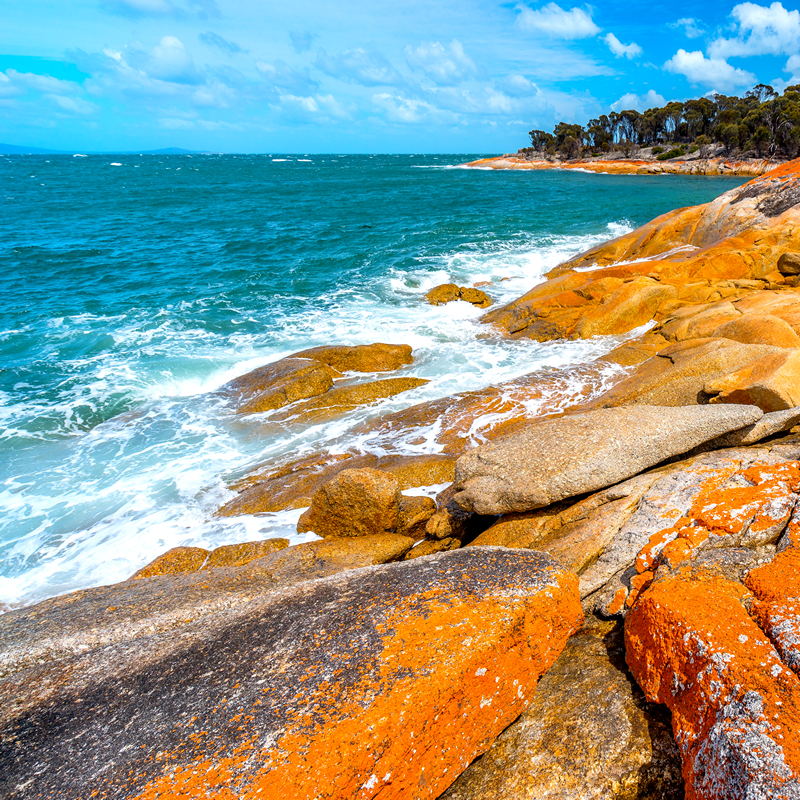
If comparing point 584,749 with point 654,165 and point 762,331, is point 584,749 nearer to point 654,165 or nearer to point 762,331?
point 762,331

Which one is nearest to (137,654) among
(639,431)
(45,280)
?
(639,431)

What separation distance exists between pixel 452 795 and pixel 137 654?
227 cm

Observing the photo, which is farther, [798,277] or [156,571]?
[798,277]

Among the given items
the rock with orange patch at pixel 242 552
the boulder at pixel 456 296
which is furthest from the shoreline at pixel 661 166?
the rock with orange patch at pixel 242 552

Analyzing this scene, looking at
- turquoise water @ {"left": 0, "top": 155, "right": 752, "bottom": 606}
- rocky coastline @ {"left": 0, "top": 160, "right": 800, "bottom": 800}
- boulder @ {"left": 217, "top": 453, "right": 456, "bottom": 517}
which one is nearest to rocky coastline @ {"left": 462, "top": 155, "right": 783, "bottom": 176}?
turquoise water @ {"left": 0, "top": 155, "right": 752, "bottom": 606}

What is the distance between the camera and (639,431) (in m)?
5.79

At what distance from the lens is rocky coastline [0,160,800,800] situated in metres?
2.44

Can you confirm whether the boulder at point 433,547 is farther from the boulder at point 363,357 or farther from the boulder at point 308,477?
the boulder at point 363,357

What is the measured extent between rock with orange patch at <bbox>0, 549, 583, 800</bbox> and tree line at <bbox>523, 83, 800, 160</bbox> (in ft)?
338

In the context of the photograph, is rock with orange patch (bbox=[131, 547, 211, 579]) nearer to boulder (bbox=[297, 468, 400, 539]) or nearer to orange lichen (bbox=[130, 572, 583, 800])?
boulder (bbox=[297, 468, 400, 539])

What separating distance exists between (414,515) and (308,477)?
111 inches

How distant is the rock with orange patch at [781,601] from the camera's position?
2.54m

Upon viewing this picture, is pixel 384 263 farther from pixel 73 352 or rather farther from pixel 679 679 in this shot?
pixel 679 679

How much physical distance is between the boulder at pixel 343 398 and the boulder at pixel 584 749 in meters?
9.12
